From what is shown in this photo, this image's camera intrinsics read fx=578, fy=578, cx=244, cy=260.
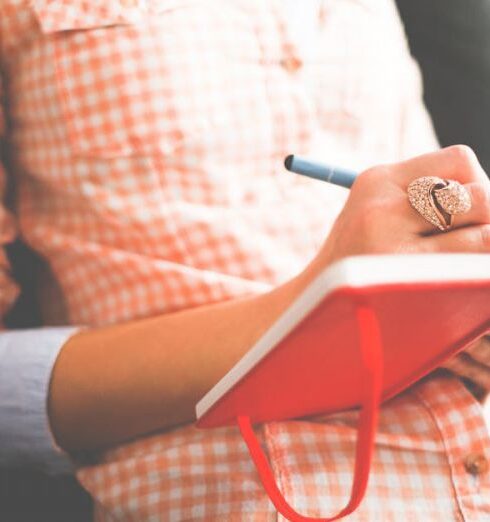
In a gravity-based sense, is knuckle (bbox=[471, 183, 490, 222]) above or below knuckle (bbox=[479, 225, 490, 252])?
above

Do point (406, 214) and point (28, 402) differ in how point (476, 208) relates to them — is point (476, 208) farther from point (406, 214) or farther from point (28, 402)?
point (28, 402)

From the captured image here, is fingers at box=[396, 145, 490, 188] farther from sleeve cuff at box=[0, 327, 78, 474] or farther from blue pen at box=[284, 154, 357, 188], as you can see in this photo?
sleeve cuff at box=[0, 327, 78, 474]

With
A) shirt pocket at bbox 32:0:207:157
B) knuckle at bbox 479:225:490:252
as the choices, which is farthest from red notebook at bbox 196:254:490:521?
shirt pocket at bbox 32:0:207:157

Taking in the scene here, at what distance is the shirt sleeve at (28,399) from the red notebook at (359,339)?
0.27 metres

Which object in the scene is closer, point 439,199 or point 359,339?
point 359,339

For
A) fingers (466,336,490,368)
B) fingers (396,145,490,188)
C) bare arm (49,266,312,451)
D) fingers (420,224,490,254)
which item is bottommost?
bare arm (49,266,312,451)

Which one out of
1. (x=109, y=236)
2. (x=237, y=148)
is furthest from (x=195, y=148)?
(x=109, y=236)

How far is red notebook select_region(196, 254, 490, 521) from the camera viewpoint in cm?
29

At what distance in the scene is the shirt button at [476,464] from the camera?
0.64 m

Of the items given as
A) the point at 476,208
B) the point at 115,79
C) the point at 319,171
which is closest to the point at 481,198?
the point at 476,208

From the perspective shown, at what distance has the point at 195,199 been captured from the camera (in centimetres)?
76

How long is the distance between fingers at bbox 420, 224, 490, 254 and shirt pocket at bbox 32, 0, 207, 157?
36cm

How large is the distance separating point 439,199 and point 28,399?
0.53m

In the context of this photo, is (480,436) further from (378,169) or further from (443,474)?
(378,169)
